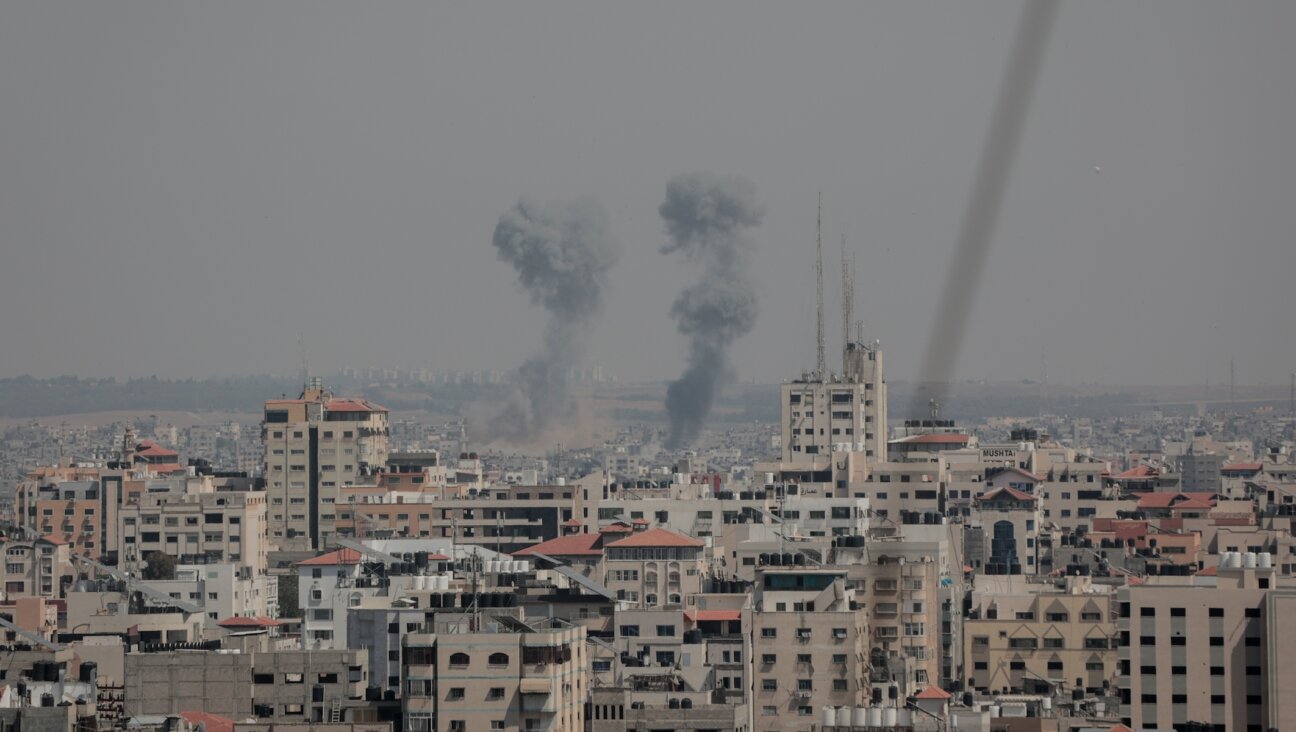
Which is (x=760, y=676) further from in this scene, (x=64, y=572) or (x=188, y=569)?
(x=64, y=572)

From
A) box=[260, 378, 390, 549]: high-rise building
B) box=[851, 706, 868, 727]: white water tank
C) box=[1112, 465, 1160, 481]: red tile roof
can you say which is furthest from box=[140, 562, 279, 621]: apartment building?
box=[1112, 465, 1160, 481]: red tile roof

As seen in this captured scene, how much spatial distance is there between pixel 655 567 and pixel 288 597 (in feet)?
46.4

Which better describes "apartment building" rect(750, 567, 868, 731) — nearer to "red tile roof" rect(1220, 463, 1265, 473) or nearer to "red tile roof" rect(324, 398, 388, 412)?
"red tile roof" rect(324, 398, 388, 412)

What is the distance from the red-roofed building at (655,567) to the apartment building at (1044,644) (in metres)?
10.0

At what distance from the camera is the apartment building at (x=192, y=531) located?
103m

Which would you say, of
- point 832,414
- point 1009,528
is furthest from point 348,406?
point 1009,528

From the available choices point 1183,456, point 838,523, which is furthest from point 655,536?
point 1183,456

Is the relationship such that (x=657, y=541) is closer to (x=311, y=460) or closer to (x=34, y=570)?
(x=34, y=570)

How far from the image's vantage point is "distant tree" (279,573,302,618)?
82.8 metres

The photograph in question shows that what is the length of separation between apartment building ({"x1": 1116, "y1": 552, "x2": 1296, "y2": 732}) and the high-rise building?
65082 mm

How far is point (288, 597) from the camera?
281 ft

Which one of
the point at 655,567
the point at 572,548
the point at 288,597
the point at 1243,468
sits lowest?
the point at 288,597

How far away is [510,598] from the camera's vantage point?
50500 millimetres

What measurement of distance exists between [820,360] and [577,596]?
59.7 meters
